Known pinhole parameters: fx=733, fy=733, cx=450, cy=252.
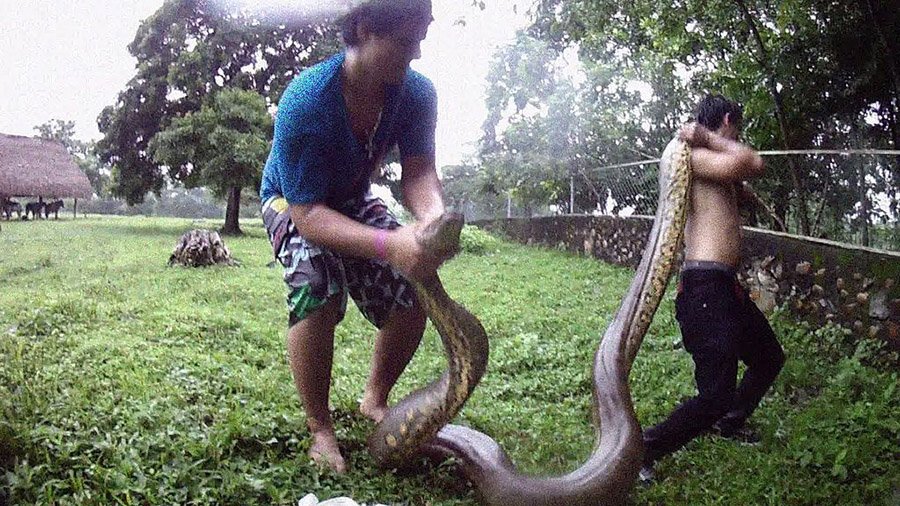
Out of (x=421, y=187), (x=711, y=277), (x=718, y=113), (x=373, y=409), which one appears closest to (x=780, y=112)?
(x=718, y=113)

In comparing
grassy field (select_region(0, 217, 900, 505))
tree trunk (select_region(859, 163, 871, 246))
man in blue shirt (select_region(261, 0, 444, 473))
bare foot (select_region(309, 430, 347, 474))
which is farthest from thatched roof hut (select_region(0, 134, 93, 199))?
tree trunk (select_region(859, 163, 871, 246))

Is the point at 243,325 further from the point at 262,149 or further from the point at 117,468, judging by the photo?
the point at 117,468

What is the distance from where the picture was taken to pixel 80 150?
8.61 feet

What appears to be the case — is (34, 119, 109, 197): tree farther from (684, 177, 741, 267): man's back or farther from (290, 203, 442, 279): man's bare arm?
(684, 177, 741, 267): man's back

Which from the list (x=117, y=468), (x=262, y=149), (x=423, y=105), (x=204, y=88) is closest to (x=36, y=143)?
(x=204, y=88)

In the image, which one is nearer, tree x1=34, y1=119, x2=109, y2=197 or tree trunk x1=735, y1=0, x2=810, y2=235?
tree x1=34, y1=119, x2=109, y2=197

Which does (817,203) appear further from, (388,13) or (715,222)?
(388,13)

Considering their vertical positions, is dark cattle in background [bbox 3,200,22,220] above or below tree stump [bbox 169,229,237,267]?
above

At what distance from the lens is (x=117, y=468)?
59.7 inches

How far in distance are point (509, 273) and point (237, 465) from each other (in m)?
1.41

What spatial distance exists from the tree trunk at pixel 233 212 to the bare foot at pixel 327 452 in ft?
3.61

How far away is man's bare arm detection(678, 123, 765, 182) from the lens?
1654mm

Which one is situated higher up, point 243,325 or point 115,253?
point 115,253

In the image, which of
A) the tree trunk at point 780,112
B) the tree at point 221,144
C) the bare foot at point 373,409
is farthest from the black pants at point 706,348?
the tree at point 221,144
